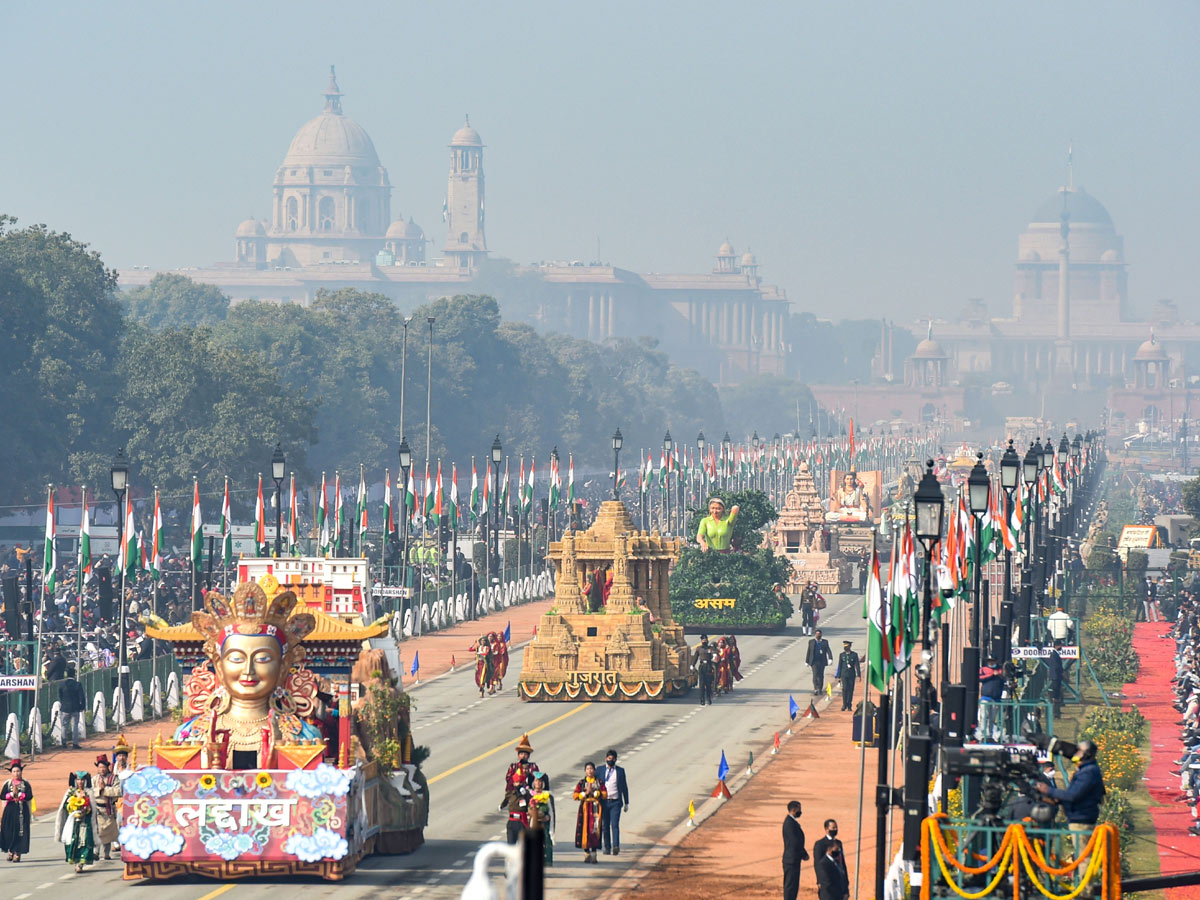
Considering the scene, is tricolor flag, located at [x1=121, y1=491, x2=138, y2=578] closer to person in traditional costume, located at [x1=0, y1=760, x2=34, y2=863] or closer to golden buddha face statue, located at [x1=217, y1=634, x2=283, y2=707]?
person in traditional costume, located at [x1=0, y1=760, x2=34, y2=863]

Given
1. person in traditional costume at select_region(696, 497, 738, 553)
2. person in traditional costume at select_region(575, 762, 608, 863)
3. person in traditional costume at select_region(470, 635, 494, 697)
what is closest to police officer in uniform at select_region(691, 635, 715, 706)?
person in traditional costume at select_region(470, 635, 494, 697)

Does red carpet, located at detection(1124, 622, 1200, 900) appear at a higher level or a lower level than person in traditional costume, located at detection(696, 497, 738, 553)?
lower

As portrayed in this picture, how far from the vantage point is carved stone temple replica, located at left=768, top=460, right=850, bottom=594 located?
275 ft

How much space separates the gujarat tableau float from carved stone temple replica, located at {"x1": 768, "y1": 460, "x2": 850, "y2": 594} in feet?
181

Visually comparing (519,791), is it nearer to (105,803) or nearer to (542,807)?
(542,807)

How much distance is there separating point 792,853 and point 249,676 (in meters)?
6.35

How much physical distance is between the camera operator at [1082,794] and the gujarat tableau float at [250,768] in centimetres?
1056

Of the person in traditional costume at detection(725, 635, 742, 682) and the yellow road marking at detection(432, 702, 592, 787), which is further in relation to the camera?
the person in traditional costume at detection(725, 635, 742, 682)

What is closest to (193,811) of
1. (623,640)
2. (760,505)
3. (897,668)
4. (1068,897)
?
(897,668)

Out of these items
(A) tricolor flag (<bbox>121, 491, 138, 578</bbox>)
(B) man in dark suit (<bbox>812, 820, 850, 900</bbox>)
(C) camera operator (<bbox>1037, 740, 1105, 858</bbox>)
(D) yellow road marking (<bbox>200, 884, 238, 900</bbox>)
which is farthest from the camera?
(A) tricolor flag (<bbox>121, 491, 138, 578</bbox>)

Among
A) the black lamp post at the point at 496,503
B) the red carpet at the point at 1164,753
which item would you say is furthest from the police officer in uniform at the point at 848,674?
the black lamp post at the point at 496,503

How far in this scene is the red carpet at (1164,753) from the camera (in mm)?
30891

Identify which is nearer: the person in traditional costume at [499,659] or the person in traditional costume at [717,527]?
the person in traditional costume at [499,659]

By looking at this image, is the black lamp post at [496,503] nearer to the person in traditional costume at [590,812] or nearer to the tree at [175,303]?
the person in traditional costume at [590,812]
